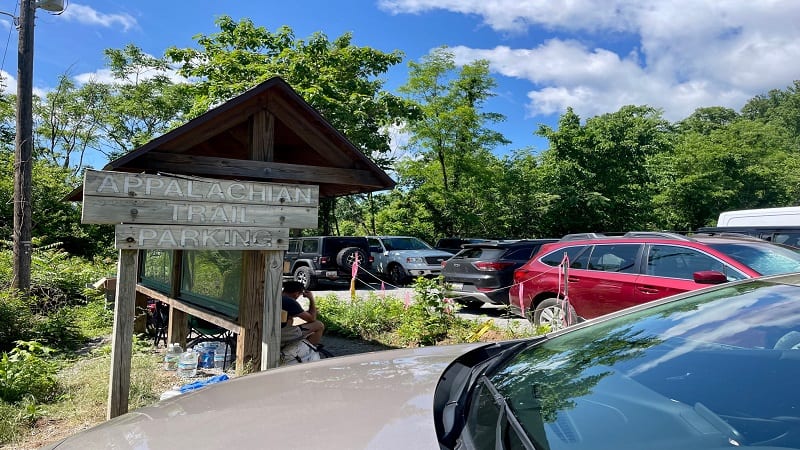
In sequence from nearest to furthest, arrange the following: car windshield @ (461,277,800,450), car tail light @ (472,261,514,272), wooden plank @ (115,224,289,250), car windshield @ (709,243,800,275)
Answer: car windshield @ (461,277,800,450), wooden plank @ (115,224,289,250), car windshield @ (709,243,800,275), car tail light @ (472,261,514,272)

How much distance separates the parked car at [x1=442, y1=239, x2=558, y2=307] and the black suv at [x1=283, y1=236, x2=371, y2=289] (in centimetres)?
625

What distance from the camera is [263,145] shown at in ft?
15.8

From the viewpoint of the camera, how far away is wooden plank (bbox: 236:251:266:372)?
470cm

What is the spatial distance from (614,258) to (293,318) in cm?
442

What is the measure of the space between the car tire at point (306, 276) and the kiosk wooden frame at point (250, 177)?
36.0ft

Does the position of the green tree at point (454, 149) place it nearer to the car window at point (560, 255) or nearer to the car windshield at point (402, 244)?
the car windshield at point (402, 244)

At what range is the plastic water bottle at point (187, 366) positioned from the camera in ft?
18.3

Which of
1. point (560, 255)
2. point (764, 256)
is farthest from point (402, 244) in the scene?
point (764, 256)

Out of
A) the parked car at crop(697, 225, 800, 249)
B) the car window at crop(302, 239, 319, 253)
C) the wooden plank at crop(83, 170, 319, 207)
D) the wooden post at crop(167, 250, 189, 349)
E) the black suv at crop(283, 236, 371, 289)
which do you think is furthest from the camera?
the car window at crop(302, 239, 319, 253)

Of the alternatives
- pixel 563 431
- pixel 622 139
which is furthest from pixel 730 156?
pixel 563 431

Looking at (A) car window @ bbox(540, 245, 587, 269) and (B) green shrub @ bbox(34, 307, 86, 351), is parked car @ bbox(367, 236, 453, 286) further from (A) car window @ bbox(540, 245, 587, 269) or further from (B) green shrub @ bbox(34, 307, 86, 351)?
(B) green shrub @ bbox(34, 307, 86, 351)

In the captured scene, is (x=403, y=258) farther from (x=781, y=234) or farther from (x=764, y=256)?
(x=764, y=256)

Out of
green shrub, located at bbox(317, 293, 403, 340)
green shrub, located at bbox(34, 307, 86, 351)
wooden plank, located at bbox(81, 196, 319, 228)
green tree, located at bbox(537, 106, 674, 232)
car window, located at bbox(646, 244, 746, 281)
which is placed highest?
green tree, located at bbox(537, 106, 674, 232)

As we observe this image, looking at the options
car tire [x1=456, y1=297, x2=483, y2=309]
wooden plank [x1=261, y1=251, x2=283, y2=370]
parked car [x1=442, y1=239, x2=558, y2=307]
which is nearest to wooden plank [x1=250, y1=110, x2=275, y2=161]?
wooden plank [x1=261, y1=251, x2=283, y2=370]
